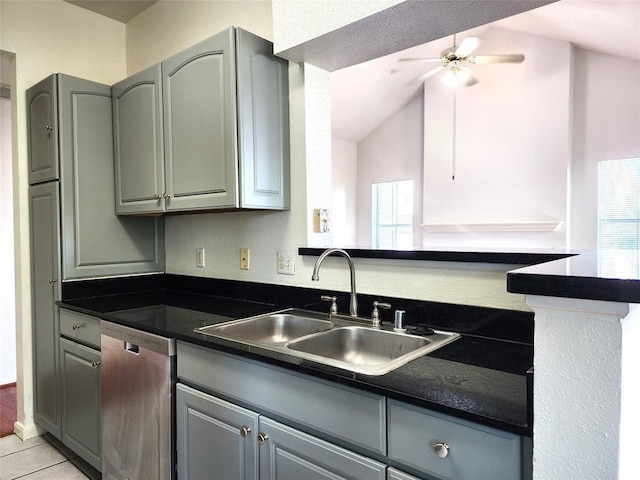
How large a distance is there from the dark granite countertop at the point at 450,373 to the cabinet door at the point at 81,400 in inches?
16.4

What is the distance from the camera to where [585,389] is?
26.8 inches

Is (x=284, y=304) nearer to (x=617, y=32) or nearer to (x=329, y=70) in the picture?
(x=329, y=70)

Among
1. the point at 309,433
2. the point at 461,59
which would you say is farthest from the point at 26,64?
the point at 461,59

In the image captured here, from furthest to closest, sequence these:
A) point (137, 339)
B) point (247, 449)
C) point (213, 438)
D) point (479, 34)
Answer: point (479, 34) → point (137, 339) → point (213, 438) → point (247, 449)

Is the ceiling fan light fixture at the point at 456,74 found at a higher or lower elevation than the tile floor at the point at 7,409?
higher

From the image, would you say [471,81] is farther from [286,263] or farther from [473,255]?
[473,255]

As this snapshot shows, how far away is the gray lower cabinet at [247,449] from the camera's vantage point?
1.13 m

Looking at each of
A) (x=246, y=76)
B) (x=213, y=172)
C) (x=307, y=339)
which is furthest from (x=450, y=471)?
(x=246, y=76)

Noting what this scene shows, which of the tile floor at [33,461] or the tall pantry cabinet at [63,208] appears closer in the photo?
the tile floor at [33,461]

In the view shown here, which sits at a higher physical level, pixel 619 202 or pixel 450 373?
pixel 619 202

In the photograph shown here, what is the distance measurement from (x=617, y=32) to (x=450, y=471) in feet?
14.4

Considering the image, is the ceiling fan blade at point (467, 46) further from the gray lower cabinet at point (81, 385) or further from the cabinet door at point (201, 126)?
the gray lower cabinet at point (81, 385)

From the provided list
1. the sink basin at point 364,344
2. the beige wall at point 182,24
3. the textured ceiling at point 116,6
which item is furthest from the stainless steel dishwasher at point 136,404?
the textured ceiling at point 116,6

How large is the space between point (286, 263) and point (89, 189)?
4.13ft
